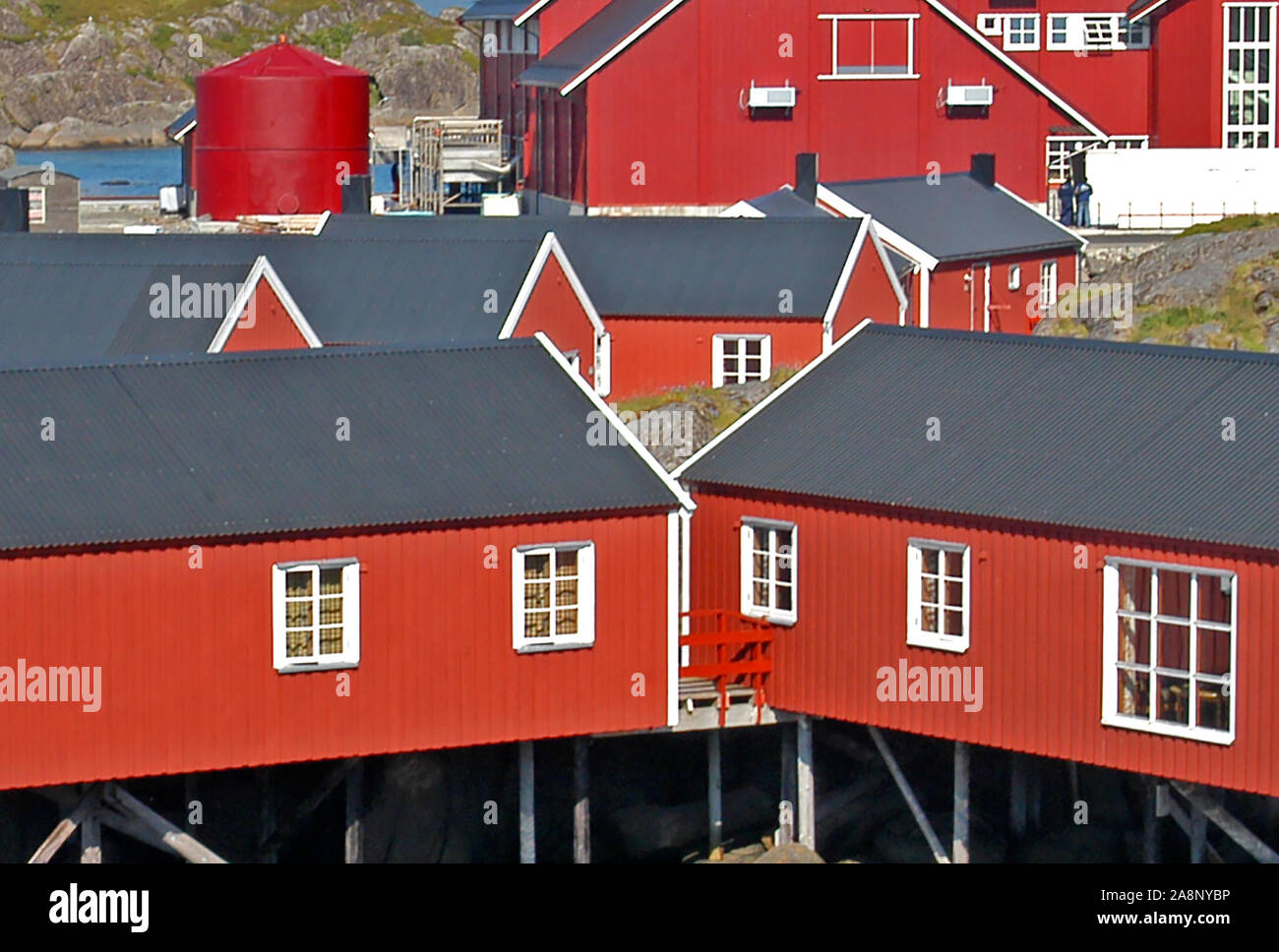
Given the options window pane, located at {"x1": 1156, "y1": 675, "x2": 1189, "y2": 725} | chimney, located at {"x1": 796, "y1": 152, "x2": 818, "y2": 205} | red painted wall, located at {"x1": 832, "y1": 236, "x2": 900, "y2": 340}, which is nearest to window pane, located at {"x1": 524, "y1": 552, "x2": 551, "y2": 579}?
window pane, located at {"x1": 1156, "y1": 675, "x2": 1189, "y2": 725}

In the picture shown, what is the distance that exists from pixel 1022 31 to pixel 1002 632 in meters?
50.7

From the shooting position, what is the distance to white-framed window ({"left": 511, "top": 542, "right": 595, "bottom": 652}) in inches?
1513

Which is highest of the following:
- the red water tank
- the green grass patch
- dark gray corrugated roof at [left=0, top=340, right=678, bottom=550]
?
the red water tank

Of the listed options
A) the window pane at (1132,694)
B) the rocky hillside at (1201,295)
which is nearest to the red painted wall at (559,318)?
the rocky hillside at (1201,295)

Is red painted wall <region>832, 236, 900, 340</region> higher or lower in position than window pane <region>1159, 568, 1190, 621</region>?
higher

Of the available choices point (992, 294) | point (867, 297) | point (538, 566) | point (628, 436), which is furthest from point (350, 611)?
point (992, 294)

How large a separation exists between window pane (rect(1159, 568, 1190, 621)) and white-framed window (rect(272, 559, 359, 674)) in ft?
35.5

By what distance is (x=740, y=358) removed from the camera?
2304 inches

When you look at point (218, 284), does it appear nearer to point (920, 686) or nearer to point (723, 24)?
point (920, 686)

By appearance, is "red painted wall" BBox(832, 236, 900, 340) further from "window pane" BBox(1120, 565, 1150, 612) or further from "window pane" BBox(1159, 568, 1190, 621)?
"window pane" BBox(1120, 565, 1150, 612)

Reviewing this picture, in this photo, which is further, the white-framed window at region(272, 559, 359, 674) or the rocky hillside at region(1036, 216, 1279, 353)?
the rocky hillside at region(1036, 216, 1279, 353)

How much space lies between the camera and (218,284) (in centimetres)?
5338

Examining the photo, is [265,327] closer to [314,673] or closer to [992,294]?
[314,673]
